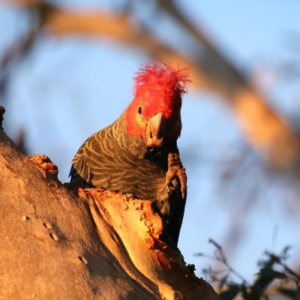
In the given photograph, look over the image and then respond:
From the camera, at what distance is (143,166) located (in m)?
3.41

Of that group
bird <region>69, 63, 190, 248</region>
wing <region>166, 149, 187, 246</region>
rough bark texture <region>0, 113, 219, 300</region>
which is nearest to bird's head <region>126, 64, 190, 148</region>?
bird <region>69, 63, 190, 248</region>

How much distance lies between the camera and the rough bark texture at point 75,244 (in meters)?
1.92

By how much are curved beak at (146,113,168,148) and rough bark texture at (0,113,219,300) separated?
94 centimetres

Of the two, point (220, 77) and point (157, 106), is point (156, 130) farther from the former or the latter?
point (220, 77)

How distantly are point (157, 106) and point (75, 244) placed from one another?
55.8 inches

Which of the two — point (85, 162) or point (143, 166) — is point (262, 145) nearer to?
point (143, 166)

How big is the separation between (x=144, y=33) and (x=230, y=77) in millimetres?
789

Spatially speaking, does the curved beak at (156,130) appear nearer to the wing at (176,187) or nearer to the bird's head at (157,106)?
the bird's head at (157,106)

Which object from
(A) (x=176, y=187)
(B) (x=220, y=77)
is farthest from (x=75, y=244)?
(A) (x=176, y=187)

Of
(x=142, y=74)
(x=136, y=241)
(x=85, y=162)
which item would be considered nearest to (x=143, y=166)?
(x=85, y=162)

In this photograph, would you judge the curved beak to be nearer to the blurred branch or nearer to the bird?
the bird

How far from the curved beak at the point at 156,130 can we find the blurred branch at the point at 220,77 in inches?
13.5

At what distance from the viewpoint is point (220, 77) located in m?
2.75

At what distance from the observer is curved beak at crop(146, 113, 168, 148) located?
10.8 feet
